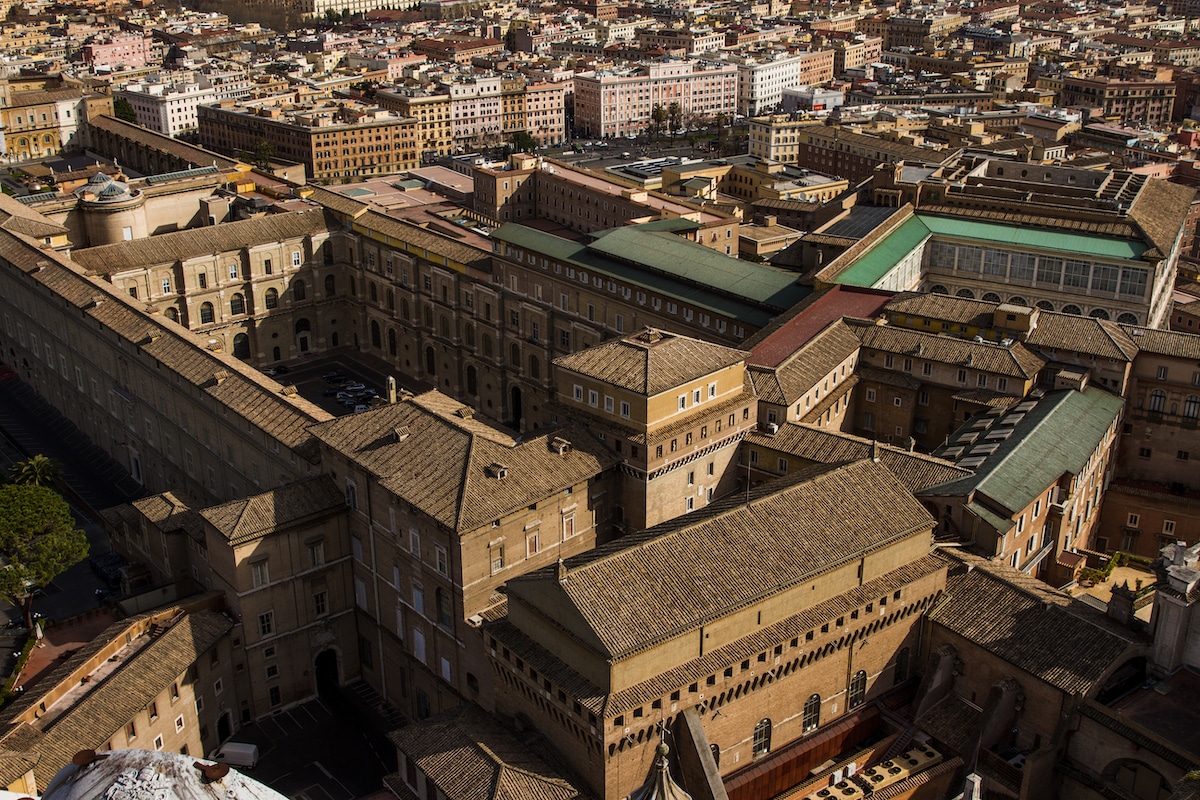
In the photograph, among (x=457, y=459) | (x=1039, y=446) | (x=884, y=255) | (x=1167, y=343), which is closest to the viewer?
(x=457, y=459)

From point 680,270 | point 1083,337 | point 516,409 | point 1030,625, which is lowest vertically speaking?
point 516,409

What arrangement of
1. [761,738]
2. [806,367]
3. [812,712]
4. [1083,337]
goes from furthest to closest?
[1083,337] → [806,367] → [812,712] → [761,738]

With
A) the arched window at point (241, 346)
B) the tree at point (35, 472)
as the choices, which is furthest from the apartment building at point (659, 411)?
the arched window at point (241, 346)

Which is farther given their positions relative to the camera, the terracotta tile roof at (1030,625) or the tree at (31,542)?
the tree at (31,542)

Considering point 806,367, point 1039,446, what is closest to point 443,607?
point 806,367

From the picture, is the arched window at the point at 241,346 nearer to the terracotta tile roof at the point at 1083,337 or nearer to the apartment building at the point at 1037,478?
the apartment building at the point at 1037,478

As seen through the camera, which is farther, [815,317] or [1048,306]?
[1048,306]

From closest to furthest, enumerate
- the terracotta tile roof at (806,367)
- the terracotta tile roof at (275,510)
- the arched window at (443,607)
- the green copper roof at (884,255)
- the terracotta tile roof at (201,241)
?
1. the arched window at (443,607)
2. the terracotta tile roof at (275,510)
3. the terracotta tile roof at (806,367)
4. the green copper roof at (884,255)
5. the terracotta tile roof at (201,241)

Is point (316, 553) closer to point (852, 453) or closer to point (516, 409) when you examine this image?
point (852, 453)

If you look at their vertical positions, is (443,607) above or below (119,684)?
above
